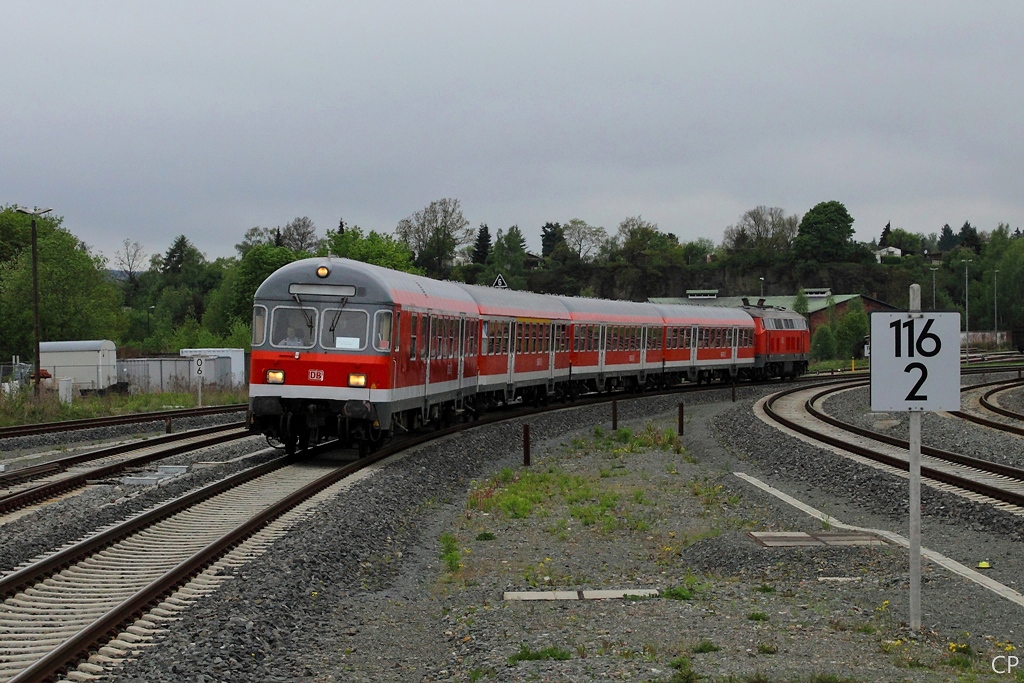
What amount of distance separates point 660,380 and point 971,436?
865 inches

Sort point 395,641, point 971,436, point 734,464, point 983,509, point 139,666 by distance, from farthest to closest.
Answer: point 971,436
point 734,464
point 983,509
point 395,641
point 139,666

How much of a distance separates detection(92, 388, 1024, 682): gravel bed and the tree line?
65.1m

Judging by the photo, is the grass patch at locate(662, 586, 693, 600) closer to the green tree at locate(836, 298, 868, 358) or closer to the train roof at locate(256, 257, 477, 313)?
the train roof at locate(256, 257, 477, 313)

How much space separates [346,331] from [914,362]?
12.3m

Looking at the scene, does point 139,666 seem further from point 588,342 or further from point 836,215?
point 836,215

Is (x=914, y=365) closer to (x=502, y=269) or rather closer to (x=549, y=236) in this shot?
(x=502, y=269)

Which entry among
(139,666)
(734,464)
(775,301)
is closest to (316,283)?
(734,464)

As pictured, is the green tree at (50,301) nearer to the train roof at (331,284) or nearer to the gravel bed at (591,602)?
the train roof at (331,284)

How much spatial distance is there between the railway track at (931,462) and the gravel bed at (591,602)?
2.60 feet

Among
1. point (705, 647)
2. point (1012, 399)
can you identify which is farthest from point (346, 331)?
point (1012, 399)

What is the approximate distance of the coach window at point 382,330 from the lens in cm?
1941

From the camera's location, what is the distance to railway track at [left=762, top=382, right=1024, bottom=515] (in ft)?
53.1

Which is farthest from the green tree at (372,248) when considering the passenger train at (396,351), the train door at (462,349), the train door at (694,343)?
the train door at (462,349)

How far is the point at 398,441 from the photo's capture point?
23484 mm
